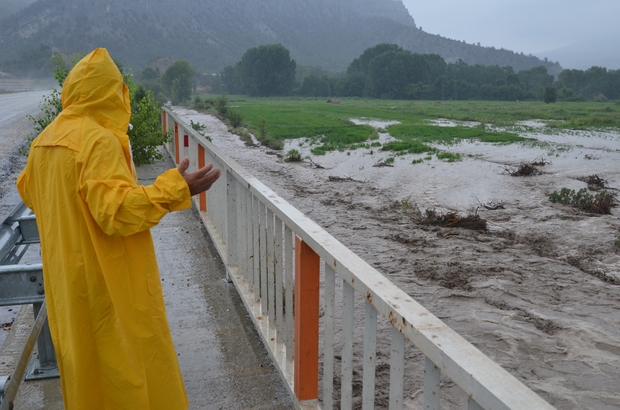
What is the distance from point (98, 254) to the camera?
8.03ft

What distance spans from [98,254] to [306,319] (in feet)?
3.08

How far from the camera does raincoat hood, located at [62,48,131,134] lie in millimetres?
2473

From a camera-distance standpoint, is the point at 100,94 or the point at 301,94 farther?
the point at 301,94

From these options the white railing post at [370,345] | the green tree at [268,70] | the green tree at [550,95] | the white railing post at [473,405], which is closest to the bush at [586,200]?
the white railing post at [370,345]

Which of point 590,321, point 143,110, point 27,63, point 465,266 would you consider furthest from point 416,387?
point 27,63

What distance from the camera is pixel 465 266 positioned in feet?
24.8

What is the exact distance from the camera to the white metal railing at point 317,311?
5.04 feet

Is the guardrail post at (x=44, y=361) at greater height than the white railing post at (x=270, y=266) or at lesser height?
lesser

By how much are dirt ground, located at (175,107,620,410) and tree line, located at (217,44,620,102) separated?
7534 cm

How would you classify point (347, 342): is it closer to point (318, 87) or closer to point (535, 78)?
point (318, 87)

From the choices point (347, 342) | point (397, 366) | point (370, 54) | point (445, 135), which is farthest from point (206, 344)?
point (370, 54)

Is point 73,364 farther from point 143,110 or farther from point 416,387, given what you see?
point 143,110

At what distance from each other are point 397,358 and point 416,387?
8.34ft

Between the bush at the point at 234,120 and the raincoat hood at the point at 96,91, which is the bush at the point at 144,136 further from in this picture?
the bush at the point at 234,120
